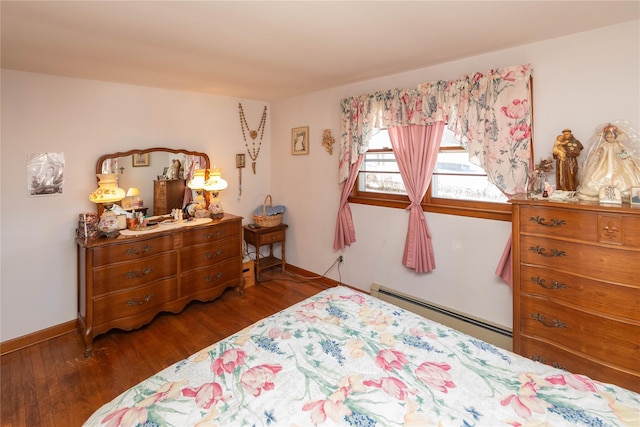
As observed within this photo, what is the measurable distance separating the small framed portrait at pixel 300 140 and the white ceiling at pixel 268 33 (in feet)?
3.63

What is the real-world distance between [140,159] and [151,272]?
1.20 m

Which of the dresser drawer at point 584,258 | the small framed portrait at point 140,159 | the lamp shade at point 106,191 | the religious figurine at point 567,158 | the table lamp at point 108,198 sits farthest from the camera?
the small framed portrait at point 140,159

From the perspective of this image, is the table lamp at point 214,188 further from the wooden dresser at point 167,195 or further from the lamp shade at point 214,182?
the wooden dresser at point 167,195

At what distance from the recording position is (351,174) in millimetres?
3379

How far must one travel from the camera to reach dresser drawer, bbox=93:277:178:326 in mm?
2592

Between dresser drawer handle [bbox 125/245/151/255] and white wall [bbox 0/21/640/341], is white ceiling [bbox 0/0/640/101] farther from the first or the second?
dresser drawer handle [bbox 125/245/151/255]

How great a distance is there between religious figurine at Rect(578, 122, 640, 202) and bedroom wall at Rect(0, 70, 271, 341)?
3.71m

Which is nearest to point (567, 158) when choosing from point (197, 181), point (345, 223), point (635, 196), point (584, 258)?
point (635, 196)

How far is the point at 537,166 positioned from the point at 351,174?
170cm

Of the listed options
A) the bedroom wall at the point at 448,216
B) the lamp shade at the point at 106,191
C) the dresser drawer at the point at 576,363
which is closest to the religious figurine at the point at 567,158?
the bedroom wall at the point at 448,216

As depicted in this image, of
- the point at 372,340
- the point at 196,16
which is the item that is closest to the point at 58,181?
the point at 196,16

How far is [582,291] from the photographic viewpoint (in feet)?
5.79

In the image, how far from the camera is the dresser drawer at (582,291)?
63.9 inches

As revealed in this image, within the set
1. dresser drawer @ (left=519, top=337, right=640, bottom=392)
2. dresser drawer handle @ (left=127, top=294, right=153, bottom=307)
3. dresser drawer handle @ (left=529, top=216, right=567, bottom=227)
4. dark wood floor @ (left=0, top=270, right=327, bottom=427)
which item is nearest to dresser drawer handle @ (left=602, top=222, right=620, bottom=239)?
dresser drawer handle @ (left=529, top=216, right=567, bottom=227)
